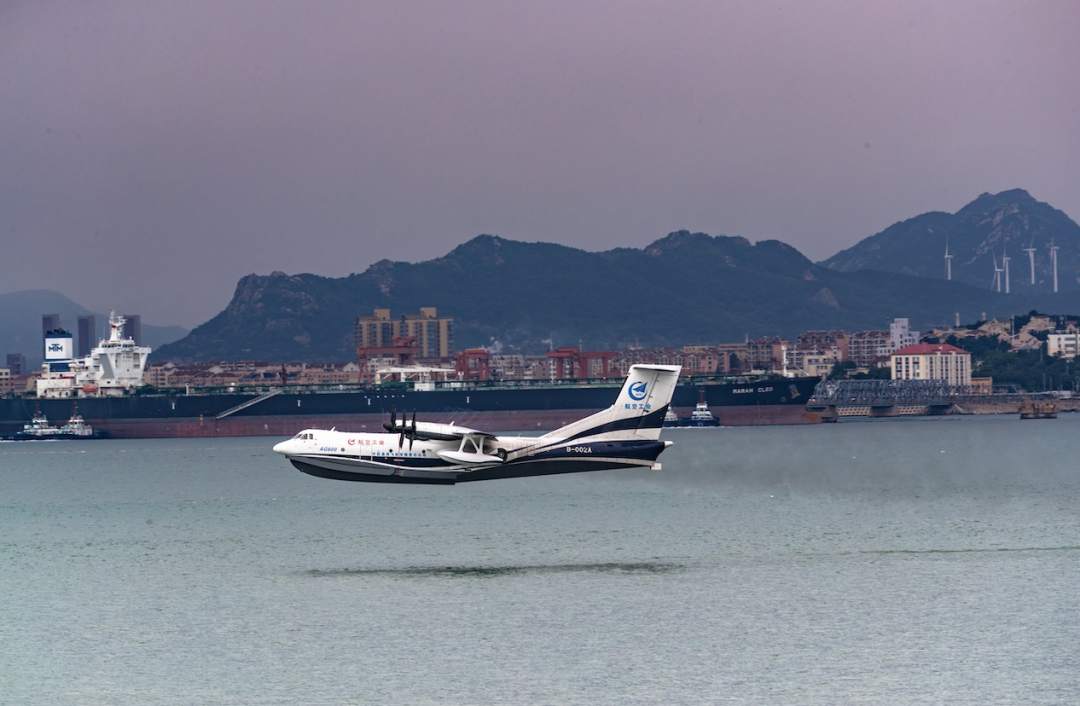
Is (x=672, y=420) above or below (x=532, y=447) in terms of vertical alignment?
below

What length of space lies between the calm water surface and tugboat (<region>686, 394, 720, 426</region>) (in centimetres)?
9013

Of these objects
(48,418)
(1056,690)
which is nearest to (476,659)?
(1056,690)

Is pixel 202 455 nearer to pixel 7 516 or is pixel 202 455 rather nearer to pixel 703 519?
pixel 7 516

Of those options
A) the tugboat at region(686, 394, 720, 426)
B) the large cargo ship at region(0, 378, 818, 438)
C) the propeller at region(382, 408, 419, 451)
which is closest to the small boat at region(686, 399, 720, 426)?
the tugboat at region(686, 394, 720, 426)

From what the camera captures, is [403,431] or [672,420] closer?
[403,431]

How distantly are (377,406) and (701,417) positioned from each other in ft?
119

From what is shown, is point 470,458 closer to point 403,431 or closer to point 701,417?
point 403,431

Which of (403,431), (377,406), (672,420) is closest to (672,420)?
(672,420)

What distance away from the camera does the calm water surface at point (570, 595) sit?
113ft

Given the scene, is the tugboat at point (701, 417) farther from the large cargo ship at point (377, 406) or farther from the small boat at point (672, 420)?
the large cargo ship at point (377, 406)

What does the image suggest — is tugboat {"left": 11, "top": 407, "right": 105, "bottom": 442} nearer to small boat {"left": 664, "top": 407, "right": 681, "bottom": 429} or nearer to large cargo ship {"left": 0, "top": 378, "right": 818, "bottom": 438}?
large cargo ship {"left": 0, "top": 378, "right": 818, "bottom": 438}

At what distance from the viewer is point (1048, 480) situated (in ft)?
290

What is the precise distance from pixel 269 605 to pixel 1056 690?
21974 mm

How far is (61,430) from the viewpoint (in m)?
186
